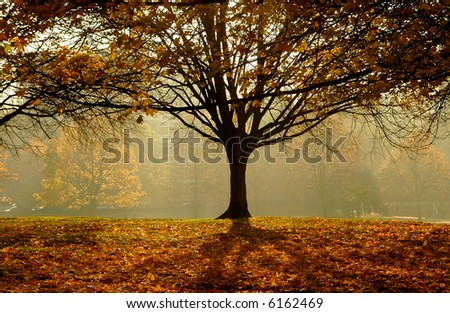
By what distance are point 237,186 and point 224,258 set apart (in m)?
7.57

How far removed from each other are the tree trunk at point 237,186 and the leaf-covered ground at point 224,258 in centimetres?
333

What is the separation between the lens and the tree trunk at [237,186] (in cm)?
1599

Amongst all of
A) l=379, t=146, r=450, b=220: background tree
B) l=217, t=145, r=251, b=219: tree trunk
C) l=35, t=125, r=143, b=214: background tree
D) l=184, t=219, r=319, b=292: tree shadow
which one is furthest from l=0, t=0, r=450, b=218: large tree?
l=379, t=146, r=450, b=220: background tree

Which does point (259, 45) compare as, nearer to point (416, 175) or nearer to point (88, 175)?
point (88, 175)

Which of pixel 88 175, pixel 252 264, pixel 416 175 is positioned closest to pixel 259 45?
pixel 252 264

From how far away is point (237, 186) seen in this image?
16109 millimetres

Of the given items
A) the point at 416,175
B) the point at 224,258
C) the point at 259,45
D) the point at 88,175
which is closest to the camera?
the point at 259,45

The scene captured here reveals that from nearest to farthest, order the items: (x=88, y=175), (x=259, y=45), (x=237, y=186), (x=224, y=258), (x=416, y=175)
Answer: (x=259, y=45) < (x=224, y=258) < (x=237, y=186) < (x=88, y=175) < (x=416, y=175)

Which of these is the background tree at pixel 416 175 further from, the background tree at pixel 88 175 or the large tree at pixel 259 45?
the large tree at pixel 259 45

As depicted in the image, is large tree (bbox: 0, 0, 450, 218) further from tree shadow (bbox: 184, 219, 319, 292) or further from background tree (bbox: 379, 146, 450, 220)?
background tree (bbox: 379, 146, 450, 220)

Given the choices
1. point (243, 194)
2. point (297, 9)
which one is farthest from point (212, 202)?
point (297, 9)

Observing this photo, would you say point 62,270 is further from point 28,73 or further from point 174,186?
point 174,186

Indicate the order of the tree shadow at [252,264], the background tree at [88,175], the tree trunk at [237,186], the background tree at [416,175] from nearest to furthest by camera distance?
the tree shadow at [252,264]
the tree trunk at [237,186]
the background tree at [88,175]
the background tree at [416,175]

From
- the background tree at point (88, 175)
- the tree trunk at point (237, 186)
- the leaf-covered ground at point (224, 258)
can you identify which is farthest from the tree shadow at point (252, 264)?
the background tree at point (88, 175)
